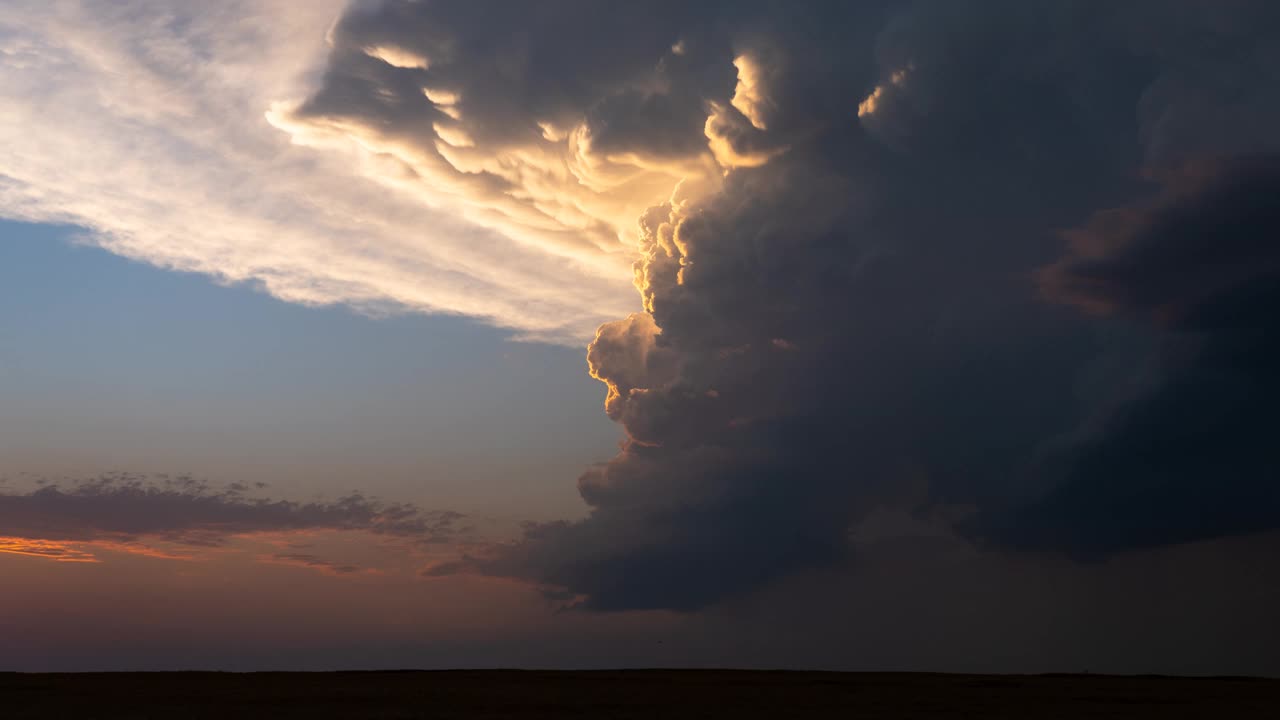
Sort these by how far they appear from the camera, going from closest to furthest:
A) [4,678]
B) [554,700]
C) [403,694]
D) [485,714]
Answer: [485,714]
[554,700]
[403,694]
[4,678]

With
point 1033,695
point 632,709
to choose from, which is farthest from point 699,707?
point 1033,695

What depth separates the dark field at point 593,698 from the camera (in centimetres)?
7494

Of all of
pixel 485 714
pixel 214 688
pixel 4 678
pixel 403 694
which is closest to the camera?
pixel 485 714

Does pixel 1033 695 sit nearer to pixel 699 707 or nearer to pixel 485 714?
pixel 699 707

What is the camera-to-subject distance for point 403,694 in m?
92.4

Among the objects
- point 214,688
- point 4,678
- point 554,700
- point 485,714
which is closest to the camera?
point 485,714

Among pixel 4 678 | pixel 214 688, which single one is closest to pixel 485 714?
pixel 214 688

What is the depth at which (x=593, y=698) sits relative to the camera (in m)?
88.1

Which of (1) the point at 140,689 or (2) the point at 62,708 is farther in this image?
(1) the point at 140,689

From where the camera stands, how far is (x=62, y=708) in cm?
7588

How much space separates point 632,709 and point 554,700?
1099 cm

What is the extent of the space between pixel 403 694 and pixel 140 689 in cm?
2588

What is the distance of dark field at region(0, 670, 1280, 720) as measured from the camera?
74.9 meters

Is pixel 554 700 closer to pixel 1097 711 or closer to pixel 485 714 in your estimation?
pixel 485 714
